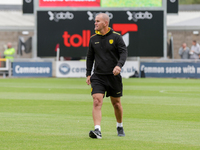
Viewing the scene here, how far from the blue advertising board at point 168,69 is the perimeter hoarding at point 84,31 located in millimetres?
755

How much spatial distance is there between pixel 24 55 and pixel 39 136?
1201 inches

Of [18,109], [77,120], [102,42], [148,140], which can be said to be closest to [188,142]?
[148,140]

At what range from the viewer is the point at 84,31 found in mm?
29406

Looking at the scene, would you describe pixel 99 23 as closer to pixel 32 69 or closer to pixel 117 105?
pixel 117 105

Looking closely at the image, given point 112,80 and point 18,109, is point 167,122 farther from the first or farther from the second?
point 18,109

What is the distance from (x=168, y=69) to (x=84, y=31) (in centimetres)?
560

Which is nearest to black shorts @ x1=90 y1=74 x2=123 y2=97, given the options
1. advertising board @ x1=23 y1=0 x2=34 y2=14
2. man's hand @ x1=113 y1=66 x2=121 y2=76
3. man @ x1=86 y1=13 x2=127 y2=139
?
man @ x1=86 y1=13 x2=127 y2=139

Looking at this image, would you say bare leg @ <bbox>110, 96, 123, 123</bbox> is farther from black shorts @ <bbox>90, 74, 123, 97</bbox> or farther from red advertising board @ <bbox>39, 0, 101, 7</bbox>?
red advertising board @ <bbox>39, 0, 101, 7</bbox>

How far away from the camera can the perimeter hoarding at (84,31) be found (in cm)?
2936

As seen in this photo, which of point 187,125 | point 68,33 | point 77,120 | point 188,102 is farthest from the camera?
point 68,33

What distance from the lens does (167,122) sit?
31.9 ft

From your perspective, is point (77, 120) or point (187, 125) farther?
point (77, 120)

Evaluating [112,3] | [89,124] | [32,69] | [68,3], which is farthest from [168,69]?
[89,124]

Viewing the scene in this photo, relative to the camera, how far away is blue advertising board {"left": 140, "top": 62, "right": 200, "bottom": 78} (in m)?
28.7
